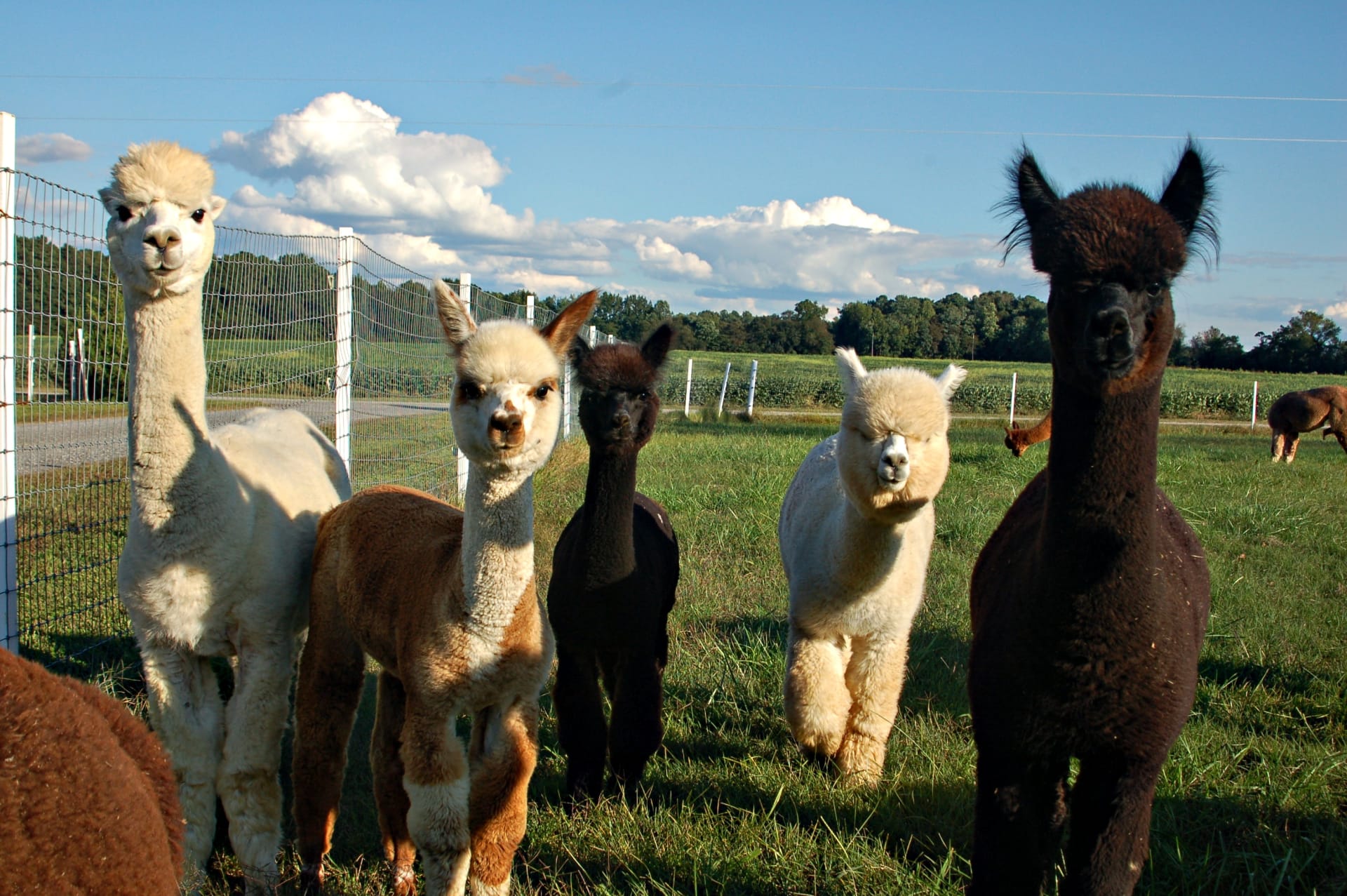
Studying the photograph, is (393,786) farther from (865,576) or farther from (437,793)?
(865,576)

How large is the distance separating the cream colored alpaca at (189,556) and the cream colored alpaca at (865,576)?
2.23 meters

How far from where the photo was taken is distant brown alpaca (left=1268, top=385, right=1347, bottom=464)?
15734mm

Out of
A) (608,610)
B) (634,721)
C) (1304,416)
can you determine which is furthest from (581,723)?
(1304,416)

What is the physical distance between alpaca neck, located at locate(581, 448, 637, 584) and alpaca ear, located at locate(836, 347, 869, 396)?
1.05 metres

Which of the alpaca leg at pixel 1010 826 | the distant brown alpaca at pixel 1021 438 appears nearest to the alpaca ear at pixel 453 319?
the alpaca leg at pixel 1010 826

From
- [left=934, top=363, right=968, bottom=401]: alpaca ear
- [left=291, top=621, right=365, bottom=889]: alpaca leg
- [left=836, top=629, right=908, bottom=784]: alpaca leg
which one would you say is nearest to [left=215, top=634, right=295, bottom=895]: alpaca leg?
[left=291, top=621, right=365, bottom=889]: alpaca leg

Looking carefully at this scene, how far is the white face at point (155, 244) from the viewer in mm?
3209

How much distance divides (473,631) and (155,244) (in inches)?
67.1

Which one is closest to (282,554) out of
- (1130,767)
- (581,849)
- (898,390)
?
(581,849)


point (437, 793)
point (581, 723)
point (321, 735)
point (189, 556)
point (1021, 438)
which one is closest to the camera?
point (437, 793)

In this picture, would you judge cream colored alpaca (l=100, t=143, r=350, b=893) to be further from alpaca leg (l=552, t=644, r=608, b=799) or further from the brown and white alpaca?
alpaca leg (l=552, t=644, r=608, b=799)

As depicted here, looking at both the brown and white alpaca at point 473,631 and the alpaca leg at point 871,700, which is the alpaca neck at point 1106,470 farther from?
the alpaca leg at point 871,700

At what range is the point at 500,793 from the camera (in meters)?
3.02

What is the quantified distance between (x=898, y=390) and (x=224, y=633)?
9.03 feet
